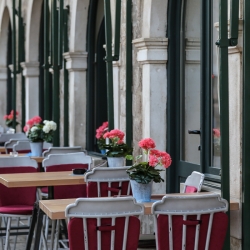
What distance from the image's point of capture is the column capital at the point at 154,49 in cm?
762

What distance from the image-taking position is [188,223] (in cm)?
462

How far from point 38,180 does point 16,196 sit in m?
0.69

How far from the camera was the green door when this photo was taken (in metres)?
6.77

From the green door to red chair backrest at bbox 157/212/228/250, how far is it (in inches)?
71.2

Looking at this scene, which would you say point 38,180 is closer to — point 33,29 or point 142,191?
point 142,191

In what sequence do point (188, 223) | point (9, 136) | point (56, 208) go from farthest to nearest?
1. point (9, 136)
2. point (56, 208)
3. point (188, 223)

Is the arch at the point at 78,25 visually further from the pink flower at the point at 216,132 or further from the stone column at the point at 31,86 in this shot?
the pink flower at the point at 216,132

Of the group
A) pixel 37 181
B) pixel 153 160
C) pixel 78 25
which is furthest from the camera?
pixel 78 25

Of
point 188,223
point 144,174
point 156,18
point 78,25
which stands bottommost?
point 188,223

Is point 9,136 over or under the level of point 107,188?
over

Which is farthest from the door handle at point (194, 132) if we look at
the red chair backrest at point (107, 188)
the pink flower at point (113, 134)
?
the red chair backrest at point (107, 188)

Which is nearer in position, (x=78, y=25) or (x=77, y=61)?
(x=78, y=25)

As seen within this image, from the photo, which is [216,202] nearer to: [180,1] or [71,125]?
[180,1]

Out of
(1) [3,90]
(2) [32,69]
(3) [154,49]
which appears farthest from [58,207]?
(1) [3,90]
